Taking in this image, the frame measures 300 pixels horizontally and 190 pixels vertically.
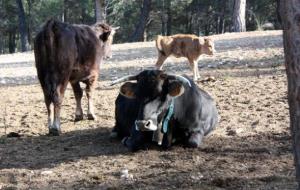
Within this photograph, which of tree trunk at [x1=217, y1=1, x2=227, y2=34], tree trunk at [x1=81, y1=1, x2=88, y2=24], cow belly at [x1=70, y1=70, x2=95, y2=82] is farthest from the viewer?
tree trunk at [x1=217, y1=1, x2=227, y2=34]

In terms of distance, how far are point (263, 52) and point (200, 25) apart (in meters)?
41.5

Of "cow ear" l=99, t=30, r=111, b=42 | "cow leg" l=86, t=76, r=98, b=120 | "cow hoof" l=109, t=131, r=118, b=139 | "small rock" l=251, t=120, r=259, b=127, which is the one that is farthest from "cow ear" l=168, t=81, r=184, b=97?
"cow ear" l=99, t=30, r=111, b=42

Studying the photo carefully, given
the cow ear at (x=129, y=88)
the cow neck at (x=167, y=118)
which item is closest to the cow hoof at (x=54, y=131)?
the cow ear at (x=129, y=88)

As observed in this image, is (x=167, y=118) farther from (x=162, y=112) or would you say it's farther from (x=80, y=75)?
(x=80, y=75)

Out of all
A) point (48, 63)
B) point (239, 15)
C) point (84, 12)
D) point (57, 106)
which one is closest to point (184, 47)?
point (57, 106)

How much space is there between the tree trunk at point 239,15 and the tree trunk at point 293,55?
67.0 ft

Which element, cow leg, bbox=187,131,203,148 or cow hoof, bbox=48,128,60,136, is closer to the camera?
cow leg, bbox=187,131,203,148

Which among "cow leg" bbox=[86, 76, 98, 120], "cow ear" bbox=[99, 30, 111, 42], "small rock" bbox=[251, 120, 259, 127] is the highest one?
"cow ear" bbox=[99, 30, 111, 42]

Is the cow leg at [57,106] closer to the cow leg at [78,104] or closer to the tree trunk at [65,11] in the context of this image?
the cow leg at [78,104]

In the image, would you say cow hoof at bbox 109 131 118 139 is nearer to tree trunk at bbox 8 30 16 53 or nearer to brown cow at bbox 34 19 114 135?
brown cow at bbox 34 19 114 135

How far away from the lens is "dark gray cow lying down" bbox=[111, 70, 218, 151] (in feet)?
22.3

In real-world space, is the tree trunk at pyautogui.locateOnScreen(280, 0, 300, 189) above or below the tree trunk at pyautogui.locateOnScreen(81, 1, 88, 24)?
below

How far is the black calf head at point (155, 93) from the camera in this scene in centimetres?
673

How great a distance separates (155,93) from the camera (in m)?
6.84
